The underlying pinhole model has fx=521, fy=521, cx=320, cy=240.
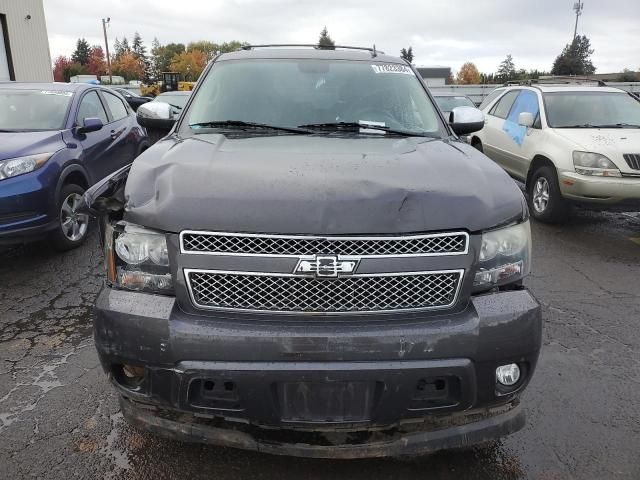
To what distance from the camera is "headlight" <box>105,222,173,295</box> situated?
207 cm

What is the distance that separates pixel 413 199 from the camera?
6.79ft

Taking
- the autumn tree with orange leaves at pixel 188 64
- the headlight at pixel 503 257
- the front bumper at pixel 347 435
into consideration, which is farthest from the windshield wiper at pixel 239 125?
the autumn tree with orange leaves at pixel 188 64

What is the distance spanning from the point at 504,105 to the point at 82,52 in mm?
108651

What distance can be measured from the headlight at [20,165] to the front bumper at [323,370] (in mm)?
3283

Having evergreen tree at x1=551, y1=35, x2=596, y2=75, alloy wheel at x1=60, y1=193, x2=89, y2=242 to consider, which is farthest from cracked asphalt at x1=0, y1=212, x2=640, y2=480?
evergreen tree at x1=551, y1=35, x2=596, y2=75

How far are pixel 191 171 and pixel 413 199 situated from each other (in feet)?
3.13

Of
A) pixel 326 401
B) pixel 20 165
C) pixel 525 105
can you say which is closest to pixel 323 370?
pixel 326 401

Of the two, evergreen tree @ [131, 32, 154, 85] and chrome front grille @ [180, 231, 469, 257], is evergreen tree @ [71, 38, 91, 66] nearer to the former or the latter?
evergreen tree @ [131, 32, 154, 85]

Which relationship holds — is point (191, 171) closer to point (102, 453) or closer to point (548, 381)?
point (102, 453)

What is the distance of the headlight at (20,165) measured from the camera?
15.2 feet

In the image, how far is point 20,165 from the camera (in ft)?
15.6

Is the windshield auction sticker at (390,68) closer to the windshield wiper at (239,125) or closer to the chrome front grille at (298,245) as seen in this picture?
the windshield wiper at (239,125)

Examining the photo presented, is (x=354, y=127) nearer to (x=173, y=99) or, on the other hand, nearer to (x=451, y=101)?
(x=451, y=101)

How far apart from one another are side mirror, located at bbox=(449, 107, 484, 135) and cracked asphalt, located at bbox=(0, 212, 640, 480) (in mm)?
1577
